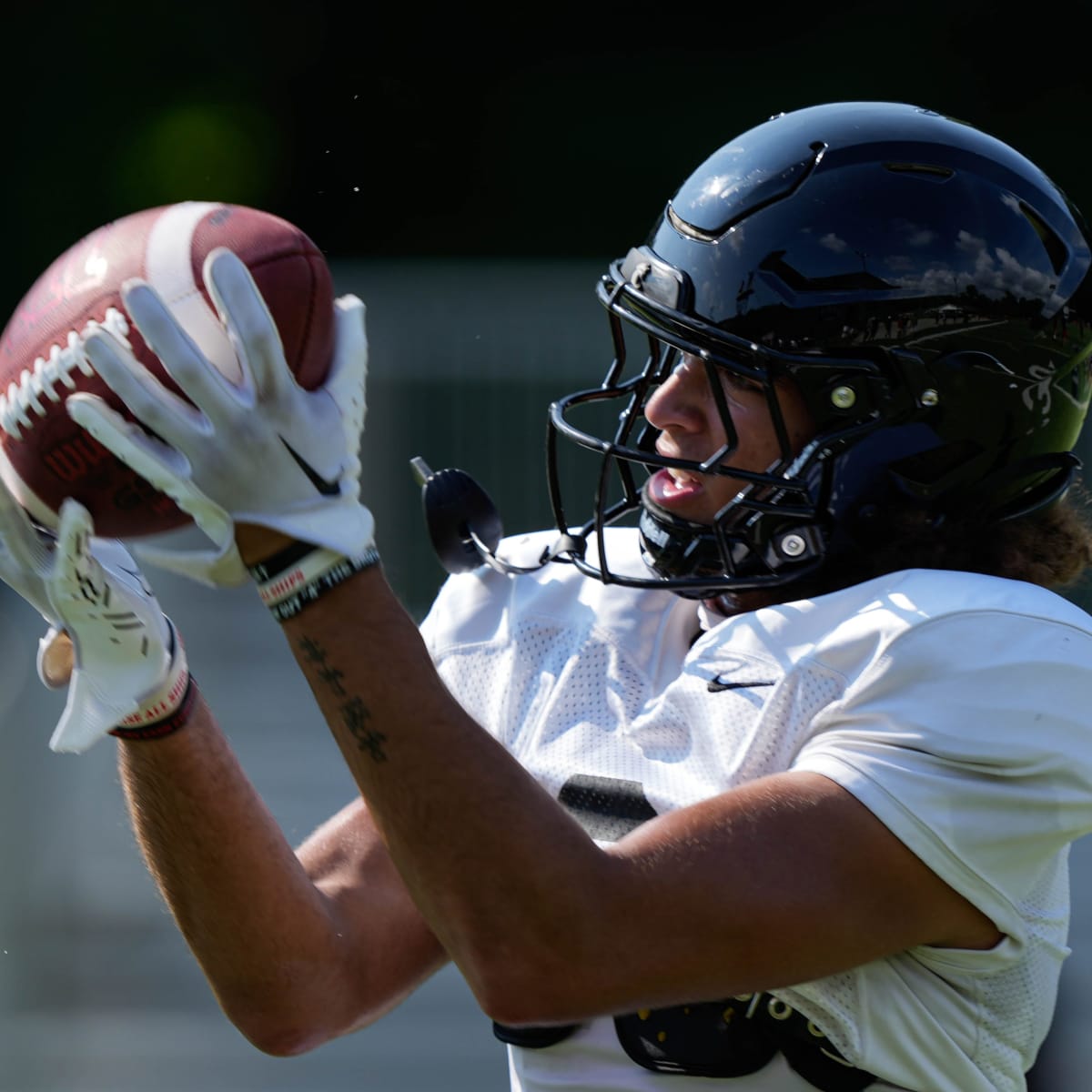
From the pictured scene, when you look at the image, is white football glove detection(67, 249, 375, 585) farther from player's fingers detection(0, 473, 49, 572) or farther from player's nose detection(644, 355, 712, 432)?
player's nose detection(644, 355, 712, 432)

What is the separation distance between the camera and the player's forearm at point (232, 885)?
1727 mm

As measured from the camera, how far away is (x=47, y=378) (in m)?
1.51

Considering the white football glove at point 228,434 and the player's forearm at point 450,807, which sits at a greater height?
the white football glove at point 228,434

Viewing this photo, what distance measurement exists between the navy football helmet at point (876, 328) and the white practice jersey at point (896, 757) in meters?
0.14

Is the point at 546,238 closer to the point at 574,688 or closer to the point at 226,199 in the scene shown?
the point at 226,199

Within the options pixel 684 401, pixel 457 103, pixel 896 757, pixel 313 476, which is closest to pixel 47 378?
pixel 313 476

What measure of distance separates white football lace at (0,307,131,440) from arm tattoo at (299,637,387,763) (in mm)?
333

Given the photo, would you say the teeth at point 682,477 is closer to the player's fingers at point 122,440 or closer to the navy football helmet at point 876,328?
the navy football helmet at point 876,328

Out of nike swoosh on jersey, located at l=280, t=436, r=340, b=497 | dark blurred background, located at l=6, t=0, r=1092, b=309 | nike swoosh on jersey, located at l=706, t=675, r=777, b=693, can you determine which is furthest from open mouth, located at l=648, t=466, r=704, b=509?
dark blurred background, located at l=6, t=0, r=1092, b=309

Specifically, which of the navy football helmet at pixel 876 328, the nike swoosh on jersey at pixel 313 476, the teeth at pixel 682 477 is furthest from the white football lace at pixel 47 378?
the teeth at pixel 682 477

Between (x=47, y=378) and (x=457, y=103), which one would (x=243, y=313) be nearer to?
(x=47, y=378)

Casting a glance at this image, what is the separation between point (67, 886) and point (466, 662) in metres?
1.58

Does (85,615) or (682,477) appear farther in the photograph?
(682,477)

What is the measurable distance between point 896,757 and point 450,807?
407 millimetres
